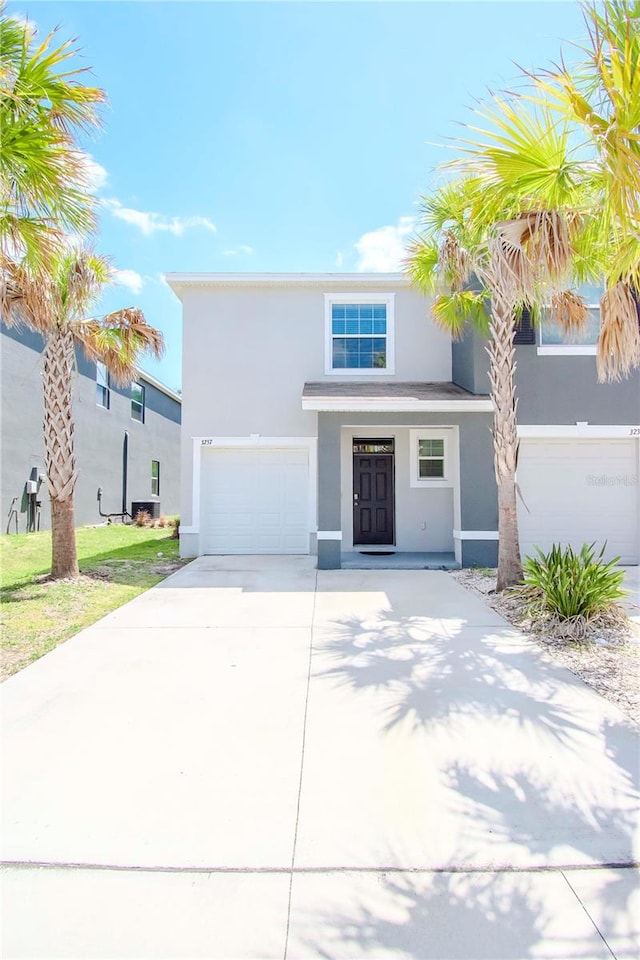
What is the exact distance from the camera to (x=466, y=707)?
4004mm

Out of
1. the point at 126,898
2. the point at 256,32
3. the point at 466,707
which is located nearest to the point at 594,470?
the point at 466,707

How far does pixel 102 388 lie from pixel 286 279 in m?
10.7

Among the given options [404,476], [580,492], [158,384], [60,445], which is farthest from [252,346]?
[158,384]

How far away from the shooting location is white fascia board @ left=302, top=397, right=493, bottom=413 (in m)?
9.45

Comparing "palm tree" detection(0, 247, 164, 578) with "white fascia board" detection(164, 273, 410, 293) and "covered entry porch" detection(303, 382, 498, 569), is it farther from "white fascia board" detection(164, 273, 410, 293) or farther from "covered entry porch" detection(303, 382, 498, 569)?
"covered entry porch" detection(303, 382, 498, 569)

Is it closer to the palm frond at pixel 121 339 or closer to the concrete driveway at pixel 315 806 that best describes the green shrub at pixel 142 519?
the palm frond at pixel 121 339

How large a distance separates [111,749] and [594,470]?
1039cm

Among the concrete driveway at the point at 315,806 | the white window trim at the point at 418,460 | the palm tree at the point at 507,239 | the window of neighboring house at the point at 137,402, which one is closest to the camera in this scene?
the concrete driveway at the point at 315,806

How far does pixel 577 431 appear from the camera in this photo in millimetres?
10273

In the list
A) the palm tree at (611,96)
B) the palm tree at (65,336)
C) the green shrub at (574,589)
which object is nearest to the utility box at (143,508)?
the palm tree at (65,336)

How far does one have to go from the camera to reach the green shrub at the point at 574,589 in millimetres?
5977

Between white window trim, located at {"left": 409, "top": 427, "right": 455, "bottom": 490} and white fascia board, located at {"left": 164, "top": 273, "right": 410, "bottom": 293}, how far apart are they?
135 inches

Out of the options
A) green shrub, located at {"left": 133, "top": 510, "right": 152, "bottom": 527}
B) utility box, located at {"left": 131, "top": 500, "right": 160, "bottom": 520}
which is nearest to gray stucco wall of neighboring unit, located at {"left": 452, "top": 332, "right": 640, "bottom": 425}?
green shrub, located at {"left": 133, "top": 510, "right": 152, "bottom": 527}

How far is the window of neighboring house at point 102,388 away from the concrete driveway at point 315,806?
15.4 meters
